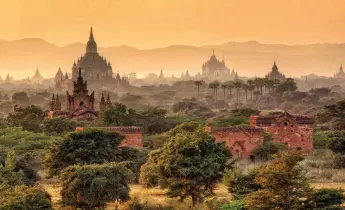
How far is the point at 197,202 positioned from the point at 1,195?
7268 mm

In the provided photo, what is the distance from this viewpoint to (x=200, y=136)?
25281 mm

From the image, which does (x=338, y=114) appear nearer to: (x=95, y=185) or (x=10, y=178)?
(x=95, y=185)

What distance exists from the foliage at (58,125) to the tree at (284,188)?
3313 cm

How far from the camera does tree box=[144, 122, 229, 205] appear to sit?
24.1 metres

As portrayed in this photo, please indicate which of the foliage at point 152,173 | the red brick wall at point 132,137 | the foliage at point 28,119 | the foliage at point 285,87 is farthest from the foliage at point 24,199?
the foliage at point 285,87

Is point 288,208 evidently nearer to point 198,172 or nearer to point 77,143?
point 198,172

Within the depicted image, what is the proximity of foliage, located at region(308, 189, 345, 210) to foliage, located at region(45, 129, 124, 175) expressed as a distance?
9847 mm

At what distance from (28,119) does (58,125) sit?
29.8 ft

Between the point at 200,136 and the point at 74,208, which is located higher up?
the point at 200,136

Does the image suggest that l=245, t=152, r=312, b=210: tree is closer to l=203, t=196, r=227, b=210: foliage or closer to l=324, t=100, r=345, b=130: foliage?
l=203, t=196, r=227, b=210: foliage

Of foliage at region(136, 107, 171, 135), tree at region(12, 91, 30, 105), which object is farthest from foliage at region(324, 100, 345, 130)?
tree at region(12, 91, 30, 105)

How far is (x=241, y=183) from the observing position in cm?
2256

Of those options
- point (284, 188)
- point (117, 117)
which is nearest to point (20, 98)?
point (117, 117)

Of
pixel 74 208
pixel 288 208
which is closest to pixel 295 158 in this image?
pixel 288 208
